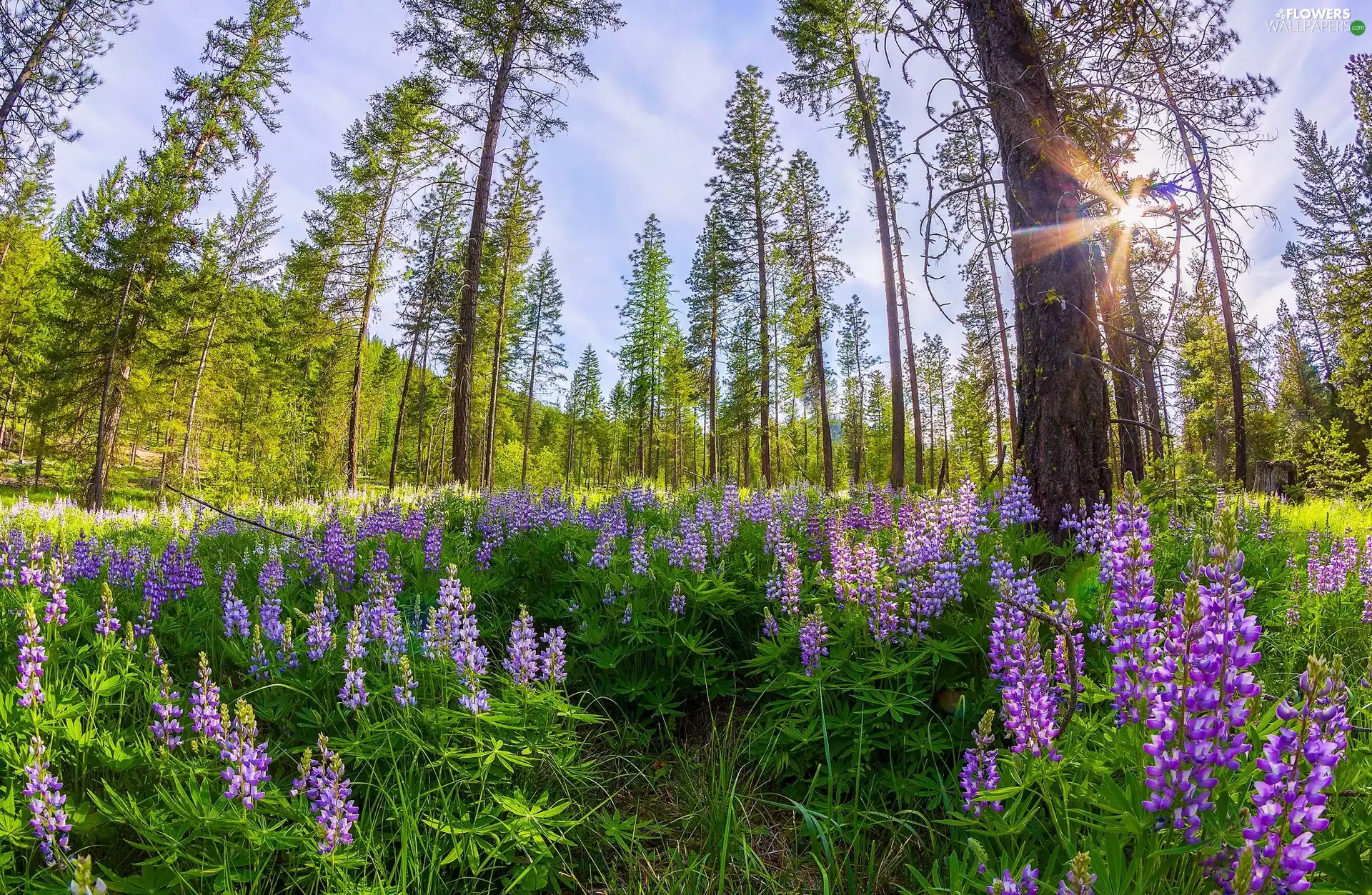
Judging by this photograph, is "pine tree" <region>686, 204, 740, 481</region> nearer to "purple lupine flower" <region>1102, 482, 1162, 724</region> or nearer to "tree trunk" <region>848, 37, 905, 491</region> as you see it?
"tree trunk" <region>848, 37, 905, 491</region>

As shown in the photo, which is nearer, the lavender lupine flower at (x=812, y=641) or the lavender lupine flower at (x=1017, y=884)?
the lavender lupine flower at (x=1017, y=884)

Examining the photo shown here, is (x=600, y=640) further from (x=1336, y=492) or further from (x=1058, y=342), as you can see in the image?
(x=1336, y=492)

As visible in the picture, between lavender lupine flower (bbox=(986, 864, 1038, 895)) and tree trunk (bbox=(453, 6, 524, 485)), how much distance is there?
1296 cm

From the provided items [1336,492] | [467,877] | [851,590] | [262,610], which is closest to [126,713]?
[262,610]

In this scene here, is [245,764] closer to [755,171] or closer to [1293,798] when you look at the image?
[1293,798]

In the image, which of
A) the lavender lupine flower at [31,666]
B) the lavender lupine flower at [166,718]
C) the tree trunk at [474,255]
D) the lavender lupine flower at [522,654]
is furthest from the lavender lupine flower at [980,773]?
the tree trunk at [474,255]

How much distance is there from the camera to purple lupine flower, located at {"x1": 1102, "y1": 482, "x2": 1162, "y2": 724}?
1647 mm

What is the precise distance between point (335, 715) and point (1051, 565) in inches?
173

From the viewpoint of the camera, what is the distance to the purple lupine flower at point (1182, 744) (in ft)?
4.38

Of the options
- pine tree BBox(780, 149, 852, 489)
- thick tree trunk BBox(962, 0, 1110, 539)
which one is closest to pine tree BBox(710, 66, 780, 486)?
pine tree BBox(780, 149, 852, 489)

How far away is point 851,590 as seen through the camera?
3.43 m

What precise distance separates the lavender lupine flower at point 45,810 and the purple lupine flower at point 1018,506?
205 inches

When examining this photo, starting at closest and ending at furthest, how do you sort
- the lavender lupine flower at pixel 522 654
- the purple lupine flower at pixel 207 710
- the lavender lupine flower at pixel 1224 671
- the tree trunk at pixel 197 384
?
1. the lavender lupine flower at pixel 1224 671
2. the purple lupine flower at pixel 207 710
3. the lavender lupine flower at pixel 522 654
4. the tree trunk at pixel 197 384

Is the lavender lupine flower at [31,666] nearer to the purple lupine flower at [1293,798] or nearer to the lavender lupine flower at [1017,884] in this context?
the lavender lupine flower at [1017,884]
